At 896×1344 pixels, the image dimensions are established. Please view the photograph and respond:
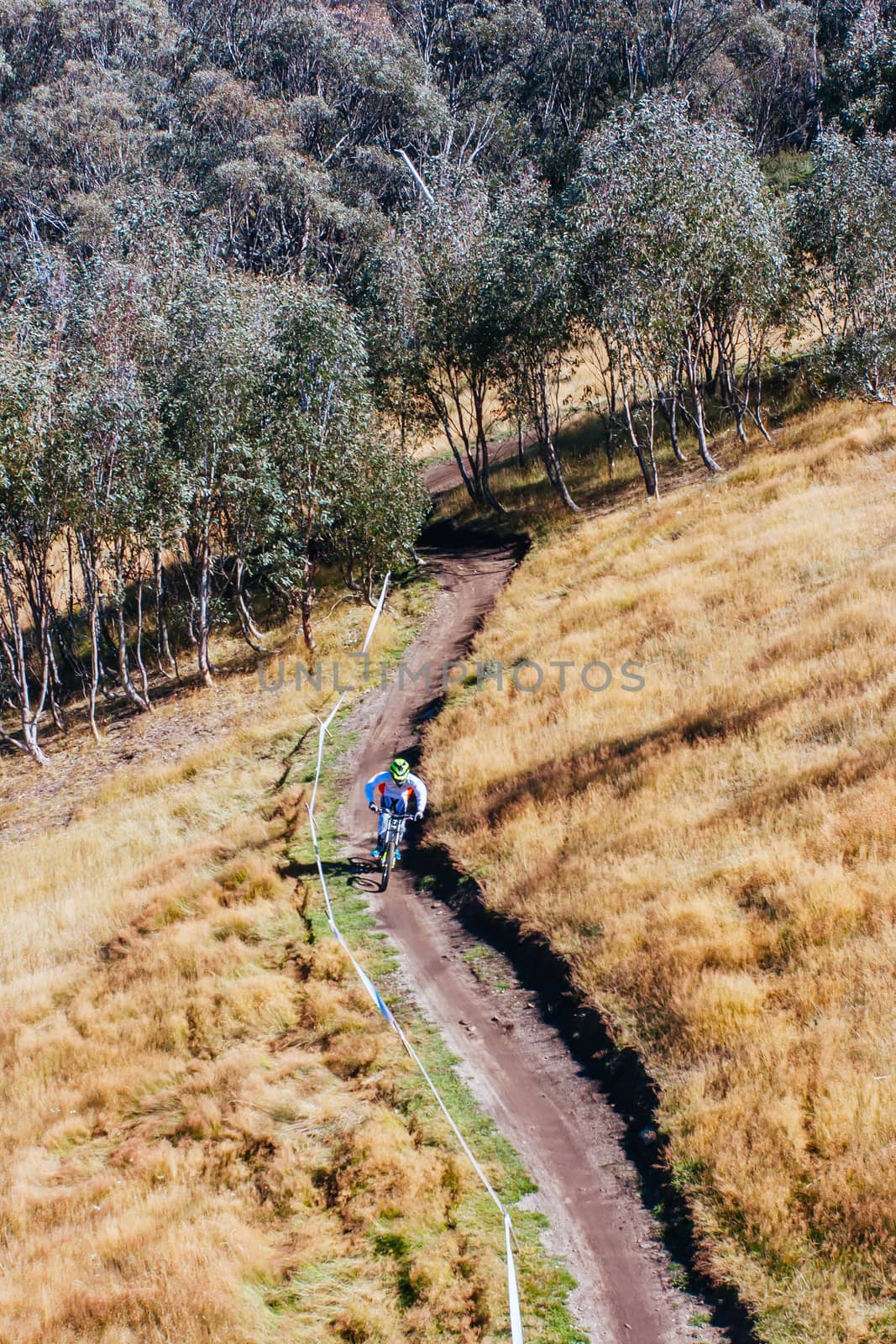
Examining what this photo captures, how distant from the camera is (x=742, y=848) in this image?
47.1 feet

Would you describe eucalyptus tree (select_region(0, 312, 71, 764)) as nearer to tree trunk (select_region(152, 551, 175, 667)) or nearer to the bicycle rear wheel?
tree trunk (select_region(152, 551, 175, 667))

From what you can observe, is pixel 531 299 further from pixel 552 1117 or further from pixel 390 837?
pixel 552 1117

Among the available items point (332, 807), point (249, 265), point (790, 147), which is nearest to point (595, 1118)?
point (332, 807)

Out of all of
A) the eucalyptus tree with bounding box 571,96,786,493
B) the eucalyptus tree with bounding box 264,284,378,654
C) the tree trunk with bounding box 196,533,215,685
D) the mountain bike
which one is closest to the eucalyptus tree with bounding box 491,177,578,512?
the eucalyptus tree with bounding box 571,96,786,493

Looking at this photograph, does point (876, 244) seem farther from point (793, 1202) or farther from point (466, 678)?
point (793, 1202)

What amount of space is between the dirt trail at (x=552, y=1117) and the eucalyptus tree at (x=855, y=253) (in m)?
23.9

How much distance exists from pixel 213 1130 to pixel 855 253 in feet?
117

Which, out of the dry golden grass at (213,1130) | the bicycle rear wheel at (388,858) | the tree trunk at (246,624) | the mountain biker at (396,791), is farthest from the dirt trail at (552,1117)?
the tree trunk at (246,624)

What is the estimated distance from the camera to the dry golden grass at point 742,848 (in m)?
9.04

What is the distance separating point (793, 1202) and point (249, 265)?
64.1 m

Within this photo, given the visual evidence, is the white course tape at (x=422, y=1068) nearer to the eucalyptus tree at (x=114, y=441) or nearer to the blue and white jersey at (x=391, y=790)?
the blue and white jersey at (x=391, y=790)

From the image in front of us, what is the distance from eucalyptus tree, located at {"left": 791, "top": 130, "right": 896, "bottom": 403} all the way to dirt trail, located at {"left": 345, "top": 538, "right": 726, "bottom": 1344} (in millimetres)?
23944

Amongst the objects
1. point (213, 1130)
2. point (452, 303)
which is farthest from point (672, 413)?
point (213, 1130)

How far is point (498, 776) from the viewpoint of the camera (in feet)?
62.6
